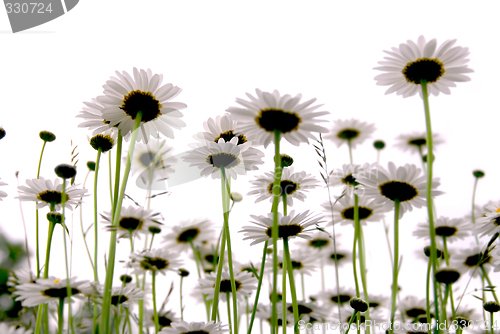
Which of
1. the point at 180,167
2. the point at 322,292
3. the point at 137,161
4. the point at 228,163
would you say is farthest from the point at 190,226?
the point at 228,163

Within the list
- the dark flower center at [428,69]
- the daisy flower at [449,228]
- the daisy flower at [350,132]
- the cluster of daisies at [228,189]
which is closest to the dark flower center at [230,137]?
the cluster of daisies at [228,189]

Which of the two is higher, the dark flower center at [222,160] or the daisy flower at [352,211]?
the daisy flower at [352,211]

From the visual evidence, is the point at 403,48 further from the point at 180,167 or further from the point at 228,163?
the point at 180,167

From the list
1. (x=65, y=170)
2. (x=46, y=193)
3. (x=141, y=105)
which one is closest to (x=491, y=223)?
(x=141, y=105)

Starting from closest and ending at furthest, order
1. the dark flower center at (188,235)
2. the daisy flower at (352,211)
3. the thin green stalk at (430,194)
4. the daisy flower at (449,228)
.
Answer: the thin green stalk at (430,194) < the daisy flower at (352,211) < the daisy flower at (449,228) < the dark flower center at (188,235)

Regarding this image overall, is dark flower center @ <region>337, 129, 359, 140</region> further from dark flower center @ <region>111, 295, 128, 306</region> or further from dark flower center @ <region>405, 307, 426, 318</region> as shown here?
dark flower center @ <region>111, 295, 128, 306</region>

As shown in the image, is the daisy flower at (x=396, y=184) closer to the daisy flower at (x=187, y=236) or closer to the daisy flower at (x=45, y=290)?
the daisy flower at (x=45, y=290)

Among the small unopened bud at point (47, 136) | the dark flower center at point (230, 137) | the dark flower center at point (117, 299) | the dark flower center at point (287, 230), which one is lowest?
the dark flower center at point (117, 299)
